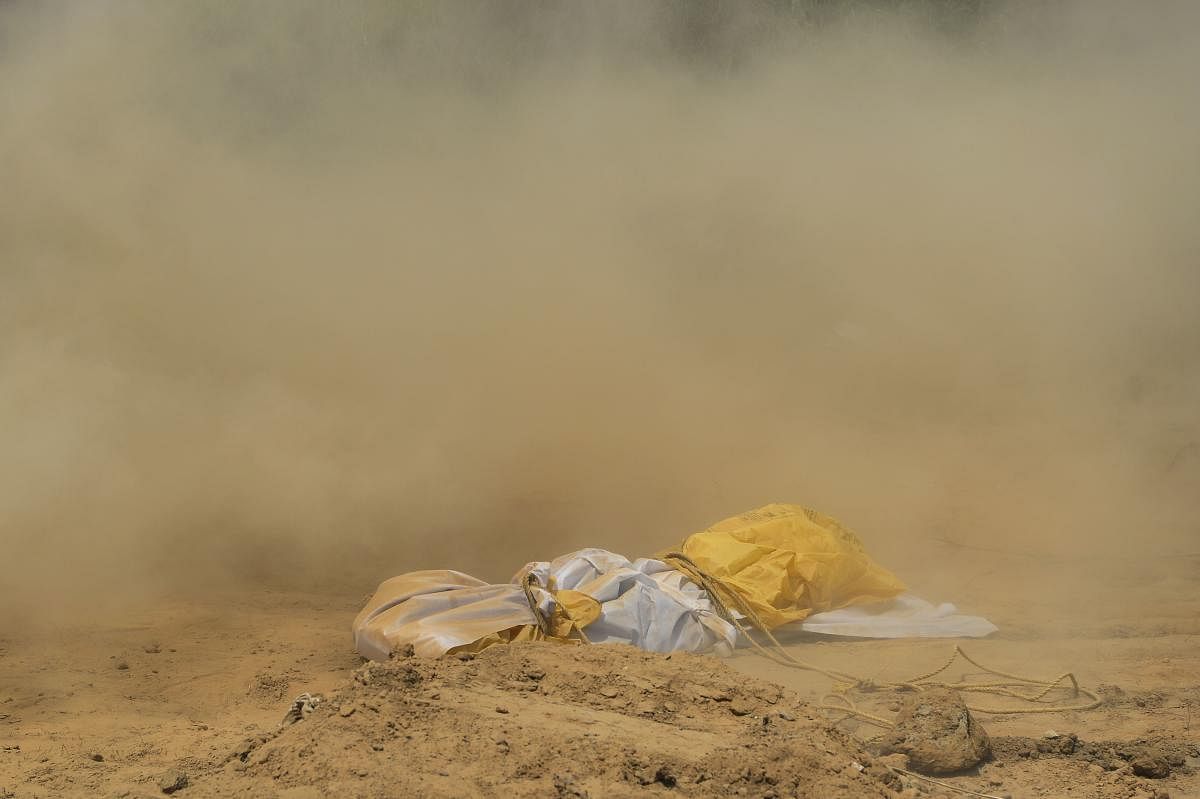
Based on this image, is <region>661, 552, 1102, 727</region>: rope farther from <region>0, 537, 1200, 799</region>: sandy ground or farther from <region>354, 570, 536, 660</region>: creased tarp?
<region>354, 570, 536, 660</region>: creased tarp

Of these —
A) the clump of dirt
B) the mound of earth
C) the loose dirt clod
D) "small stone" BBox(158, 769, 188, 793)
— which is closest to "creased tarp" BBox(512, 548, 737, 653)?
the mound of earth

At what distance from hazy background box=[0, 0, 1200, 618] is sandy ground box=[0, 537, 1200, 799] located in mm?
568

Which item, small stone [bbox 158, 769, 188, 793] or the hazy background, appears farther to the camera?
the hazy background

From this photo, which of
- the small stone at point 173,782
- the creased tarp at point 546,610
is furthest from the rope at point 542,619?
the small stone at point 173,782

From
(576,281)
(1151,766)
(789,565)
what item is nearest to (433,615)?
(789,565)

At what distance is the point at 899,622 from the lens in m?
5.44

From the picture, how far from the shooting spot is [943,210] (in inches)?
405

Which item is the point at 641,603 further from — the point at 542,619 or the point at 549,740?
the point at 549,740

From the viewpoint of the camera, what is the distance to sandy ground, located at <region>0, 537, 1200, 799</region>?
3.68 metres

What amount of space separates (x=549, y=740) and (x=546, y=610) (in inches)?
63.5

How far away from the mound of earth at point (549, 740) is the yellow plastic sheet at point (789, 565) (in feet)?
4.83

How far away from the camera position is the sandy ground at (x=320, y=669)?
145 inches

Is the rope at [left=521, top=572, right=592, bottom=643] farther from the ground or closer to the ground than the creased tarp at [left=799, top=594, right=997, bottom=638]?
farther from the ground

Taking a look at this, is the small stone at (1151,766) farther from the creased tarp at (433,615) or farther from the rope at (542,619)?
the creased tarp at (433,615)
